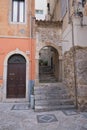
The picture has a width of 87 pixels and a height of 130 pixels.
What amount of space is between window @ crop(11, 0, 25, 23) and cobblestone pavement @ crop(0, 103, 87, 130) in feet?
18.4

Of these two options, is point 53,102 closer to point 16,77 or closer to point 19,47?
point 16,77

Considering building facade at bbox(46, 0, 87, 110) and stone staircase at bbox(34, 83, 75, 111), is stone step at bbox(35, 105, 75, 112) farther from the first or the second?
building facade at bbox(46, 0, 87, 110)

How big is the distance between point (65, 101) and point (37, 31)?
14.5 feet

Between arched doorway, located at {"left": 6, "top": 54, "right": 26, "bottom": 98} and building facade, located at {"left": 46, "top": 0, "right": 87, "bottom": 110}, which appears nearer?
building facade, located at {"left": 46, "top": 0, "right": 87, "bottom": 110}

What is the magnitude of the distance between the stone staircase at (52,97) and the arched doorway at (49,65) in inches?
79.6

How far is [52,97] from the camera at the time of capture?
25.4ft

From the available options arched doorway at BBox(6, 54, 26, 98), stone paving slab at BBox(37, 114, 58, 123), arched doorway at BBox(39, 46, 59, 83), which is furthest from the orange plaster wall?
stone paving slab at BBox(37, 114, 58, 123)

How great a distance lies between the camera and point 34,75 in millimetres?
9258

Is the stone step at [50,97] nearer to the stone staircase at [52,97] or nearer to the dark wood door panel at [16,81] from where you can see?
the stone staircase at [52,97]

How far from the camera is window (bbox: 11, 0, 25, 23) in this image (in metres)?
9.57

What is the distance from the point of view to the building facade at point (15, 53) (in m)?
9.08

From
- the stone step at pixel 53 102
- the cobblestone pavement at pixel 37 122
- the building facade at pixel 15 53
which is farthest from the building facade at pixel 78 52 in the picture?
the building facade at pixel 15 53

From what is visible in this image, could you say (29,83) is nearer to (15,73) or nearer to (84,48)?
(15,73)

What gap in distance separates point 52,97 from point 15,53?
341 centimetres
